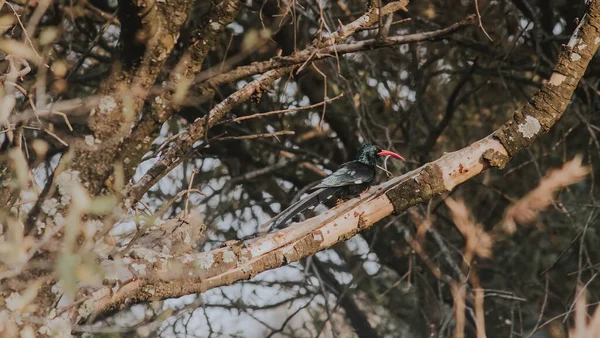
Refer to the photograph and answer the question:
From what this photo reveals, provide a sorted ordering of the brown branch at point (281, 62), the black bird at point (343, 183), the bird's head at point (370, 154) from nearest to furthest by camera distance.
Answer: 1. the brown branch at point (281, 62)
2. the black bird at point (343, 183)
3. the bird's head at point (370, 154)

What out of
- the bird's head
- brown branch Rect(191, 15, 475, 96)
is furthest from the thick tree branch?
the bird's head

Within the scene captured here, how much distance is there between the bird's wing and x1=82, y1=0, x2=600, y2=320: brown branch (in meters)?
1.02

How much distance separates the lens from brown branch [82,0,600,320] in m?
2.81

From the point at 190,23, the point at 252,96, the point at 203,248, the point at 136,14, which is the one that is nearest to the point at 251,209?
the point at 203,248

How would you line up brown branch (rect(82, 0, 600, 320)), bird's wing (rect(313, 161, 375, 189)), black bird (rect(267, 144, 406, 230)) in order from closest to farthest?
1. brown branch (rect(82, 0, 600, 320))
2. black bird (rect(267, 144, 406, 230))
3. bird's wing (rect(313, 161, 375, 189))

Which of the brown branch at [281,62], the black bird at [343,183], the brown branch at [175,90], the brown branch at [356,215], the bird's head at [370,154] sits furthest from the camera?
the bird's head at [370,154]

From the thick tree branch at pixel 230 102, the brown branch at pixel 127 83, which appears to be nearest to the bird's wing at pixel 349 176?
the thick tree branch at pixel 230 102

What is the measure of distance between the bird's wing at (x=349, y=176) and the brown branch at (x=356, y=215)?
3.33 ft

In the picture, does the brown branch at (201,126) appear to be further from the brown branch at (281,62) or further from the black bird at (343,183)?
the black bird at (343,183)

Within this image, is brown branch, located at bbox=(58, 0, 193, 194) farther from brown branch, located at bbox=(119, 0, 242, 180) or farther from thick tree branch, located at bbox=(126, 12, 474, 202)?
thick tree branch, located at bbox=(126, 12, 474, 202)

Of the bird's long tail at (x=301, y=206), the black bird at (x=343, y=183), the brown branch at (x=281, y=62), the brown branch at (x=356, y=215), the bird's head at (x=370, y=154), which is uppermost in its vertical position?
the bird's head at (x=370, y=154)

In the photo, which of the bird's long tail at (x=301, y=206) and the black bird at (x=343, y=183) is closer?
the bird's long tail at (x=301, y=206)

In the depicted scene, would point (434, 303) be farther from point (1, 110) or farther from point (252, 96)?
point (1, 110)

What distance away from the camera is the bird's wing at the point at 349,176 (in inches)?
168
